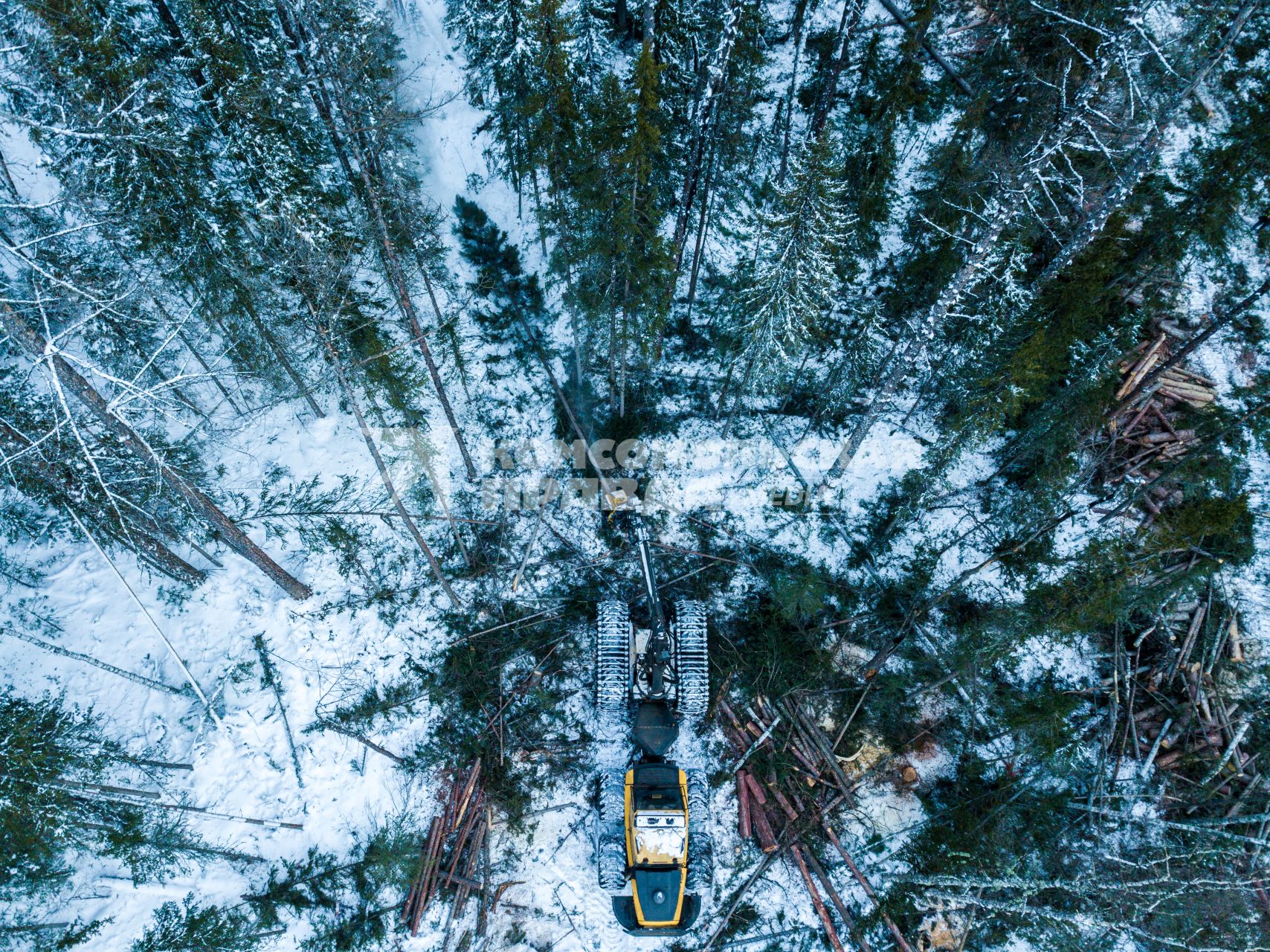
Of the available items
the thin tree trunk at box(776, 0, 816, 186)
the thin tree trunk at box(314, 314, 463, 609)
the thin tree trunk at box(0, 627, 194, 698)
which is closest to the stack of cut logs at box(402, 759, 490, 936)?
the thin tree trunk at box(314, 314, 463, 609)

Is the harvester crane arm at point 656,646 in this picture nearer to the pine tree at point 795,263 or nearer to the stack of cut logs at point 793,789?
the stack of cut logs at point 793,789

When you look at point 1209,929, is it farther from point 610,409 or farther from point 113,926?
point 113,926

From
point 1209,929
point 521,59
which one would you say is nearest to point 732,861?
point 1209,929

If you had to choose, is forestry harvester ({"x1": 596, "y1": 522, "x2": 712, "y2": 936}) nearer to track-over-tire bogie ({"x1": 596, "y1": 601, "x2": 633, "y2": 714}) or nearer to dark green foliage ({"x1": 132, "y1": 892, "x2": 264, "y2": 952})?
track-over-tire bogie ({"x1": 596, "y1": 601, "x2": 633, "y2": 714})

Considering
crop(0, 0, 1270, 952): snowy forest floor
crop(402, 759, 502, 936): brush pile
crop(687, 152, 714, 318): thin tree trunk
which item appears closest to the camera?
crop(402, 759, 502, 936): brush pile

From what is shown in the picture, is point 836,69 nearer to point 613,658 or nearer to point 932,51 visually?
point 932,51

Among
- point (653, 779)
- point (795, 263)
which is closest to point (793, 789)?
point (653, 779)
